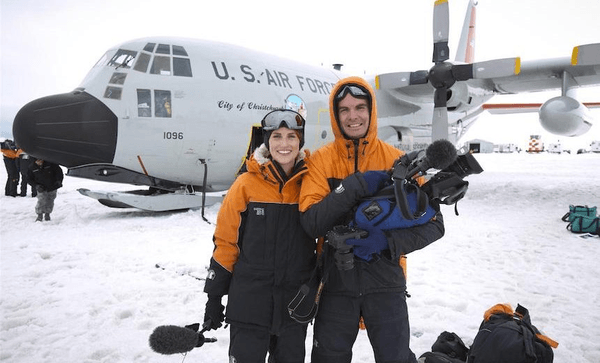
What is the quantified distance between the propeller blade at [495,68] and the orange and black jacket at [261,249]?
25.3 ft

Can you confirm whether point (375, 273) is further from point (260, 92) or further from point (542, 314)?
point (260, 92)

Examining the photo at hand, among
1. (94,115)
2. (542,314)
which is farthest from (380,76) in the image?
(542,314)

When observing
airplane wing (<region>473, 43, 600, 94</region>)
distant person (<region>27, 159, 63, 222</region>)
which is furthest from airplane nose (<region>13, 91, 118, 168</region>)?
airplane wing (<region>473, 43, 600, 94</region>)

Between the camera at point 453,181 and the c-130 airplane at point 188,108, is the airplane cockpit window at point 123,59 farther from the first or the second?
the camera at point 453,181

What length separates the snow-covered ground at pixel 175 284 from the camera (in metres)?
2.83

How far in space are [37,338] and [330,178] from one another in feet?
9.03

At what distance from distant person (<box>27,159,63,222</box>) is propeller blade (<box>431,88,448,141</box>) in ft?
27.7

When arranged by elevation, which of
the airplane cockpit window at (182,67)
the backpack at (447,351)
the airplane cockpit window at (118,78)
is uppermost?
the airplane cockpit window at (182,67)

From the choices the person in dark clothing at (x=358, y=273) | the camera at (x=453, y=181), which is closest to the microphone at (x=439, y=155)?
the camera at (x=453, y=181)

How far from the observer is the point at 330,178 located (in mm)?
2027

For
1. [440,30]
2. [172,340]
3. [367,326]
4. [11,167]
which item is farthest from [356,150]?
[11,167]

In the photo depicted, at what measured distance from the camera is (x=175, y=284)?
3.96 metres

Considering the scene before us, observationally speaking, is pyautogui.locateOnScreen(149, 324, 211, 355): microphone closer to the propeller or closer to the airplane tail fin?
the propeller

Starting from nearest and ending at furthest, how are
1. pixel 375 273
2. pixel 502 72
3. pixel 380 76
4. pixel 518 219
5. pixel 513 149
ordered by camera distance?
pixel 375 273
pixel 518 219
pixel 502 72
pixel 380 76
pixel 513 149
